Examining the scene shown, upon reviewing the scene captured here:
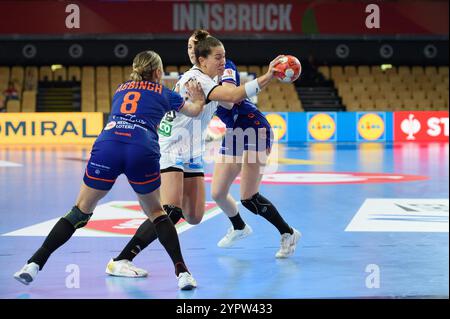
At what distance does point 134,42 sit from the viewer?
33031mm

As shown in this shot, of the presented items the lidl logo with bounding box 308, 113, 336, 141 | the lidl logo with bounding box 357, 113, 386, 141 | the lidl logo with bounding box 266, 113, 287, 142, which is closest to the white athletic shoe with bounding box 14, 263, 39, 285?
the lidl logo with bounding box 266, 113, 287, 142

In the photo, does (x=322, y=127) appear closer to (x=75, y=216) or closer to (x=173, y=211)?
(x=173, y=211)

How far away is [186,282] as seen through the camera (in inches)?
220

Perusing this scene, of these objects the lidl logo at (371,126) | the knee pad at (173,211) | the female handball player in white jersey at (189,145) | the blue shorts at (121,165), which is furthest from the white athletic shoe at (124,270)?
the lidl logo at (371,126)

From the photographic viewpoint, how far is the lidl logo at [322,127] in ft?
90.6

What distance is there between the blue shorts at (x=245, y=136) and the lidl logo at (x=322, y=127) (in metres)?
20.4

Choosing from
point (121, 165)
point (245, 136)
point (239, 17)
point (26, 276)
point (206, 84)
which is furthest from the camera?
point (239, 17)

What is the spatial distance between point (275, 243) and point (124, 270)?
2116mm

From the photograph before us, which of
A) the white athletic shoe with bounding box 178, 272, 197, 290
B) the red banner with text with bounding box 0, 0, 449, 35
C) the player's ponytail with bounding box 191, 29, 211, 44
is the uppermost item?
the red banner with text with bounding box 0, 0, 449, 35

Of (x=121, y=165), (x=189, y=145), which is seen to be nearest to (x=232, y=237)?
(x=189, y=145)

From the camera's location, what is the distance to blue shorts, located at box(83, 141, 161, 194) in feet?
18.6

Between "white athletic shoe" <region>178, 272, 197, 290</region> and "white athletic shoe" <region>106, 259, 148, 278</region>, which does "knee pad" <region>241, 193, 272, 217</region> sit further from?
"white athletic shoe" <region>178, 272, 197, 290</region>

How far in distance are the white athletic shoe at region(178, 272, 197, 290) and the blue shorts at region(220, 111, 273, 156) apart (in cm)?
184
